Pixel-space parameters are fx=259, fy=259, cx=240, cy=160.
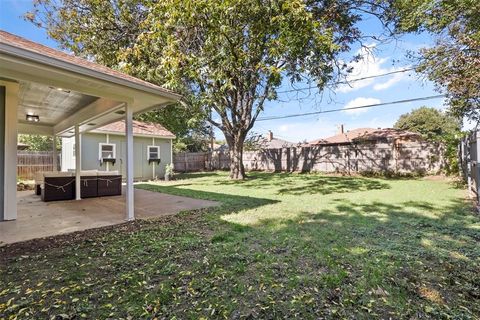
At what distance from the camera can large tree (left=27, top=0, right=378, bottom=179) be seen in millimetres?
6445

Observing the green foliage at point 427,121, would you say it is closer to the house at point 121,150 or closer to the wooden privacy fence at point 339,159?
the wooden privacy fence at point 339,159

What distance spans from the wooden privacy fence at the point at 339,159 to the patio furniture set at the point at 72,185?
1116 centimetres

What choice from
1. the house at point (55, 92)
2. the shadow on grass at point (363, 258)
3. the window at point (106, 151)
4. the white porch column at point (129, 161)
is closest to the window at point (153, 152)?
the window at point (106, 151)

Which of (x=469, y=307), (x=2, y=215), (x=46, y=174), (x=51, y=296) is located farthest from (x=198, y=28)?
(x=469, y=307)

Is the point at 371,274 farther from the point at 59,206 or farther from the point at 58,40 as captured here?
the point at 58,40

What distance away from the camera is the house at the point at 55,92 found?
11.9 feet

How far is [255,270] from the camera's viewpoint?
2719 millimetres

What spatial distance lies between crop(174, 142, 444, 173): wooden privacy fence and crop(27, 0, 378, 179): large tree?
613 centimetres

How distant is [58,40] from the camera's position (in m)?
9.90

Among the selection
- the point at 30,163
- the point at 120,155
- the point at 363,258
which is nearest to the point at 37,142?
the point at 30,163

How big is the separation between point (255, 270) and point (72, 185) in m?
7.20

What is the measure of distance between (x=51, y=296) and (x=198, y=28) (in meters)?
7.44

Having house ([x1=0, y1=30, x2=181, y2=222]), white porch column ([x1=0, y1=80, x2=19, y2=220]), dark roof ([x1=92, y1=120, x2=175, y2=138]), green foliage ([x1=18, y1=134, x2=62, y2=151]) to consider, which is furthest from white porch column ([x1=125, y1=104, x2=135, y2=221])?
green foliage ([x1=18, y1=134, x2=62, y2=151])

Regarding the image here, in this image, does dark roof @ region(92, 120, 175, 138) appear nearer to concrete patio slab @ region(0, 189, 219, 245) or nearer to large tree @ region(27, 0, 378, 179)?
large tree @ region(27, 0, 378, 179)
